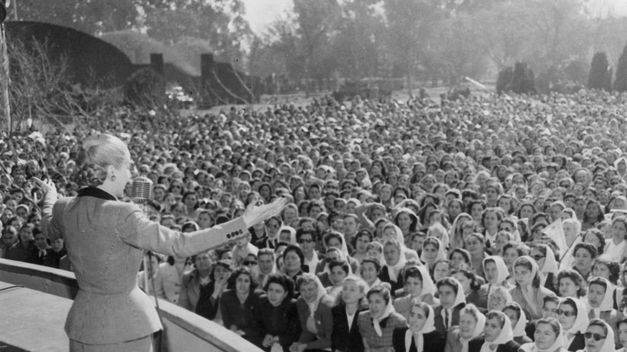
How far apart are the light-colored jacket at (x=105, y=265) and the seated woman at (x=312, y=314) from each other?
3851 mm

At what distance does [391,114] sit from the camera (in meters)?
24.4

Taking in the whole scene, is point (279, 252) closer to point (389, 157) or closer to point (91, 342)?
point (91, 342)

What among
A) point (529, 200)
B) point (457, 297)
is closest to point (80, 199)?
point (457, 297)

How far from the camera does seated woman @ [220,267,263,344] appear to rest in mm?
7020

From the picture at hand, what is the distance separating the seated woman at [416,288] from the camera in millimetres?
6793

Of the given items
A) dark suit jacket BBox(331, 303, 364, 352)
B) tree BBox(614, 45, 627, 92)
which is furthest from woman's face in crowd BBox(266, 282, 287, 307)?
tree BBox(614, 45, 627, 92)

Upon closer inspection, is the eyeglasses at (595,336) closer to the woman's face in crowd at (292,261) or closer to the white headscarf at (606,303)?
the white headscarf at (606,303)

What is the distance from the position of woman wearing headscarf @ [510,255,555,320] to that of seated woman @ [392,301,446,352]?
1087 mm

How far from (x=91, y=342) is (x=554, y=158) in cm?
1210

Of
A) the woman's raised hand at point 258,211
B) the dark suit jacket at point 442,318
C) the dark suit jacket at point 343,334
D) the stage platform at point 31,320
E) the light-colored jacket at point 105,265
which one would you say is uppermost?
the woman's raised hand at point 258,211

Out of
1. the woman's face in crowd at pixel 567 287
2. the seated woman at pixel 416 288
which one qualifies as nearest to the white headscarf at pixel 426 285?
the seated woman at pixel 416 288

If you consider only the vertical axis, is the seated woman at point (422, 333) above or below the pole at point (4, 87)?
below

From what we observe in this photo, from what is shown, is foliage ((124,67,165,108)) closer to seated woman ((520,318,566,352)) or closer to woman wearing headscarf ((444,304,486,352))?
woman wearing headscarf ((444,304,486,352))

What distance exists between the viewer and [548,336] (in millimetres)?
5477
